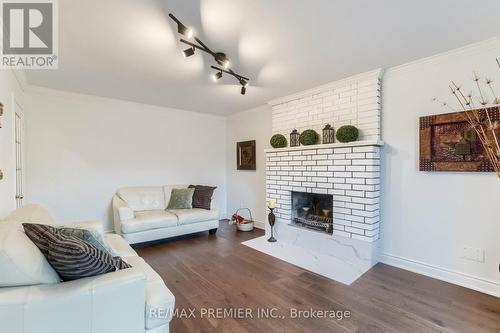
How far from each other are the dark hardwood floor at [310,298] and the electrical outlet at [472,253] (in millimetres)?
308

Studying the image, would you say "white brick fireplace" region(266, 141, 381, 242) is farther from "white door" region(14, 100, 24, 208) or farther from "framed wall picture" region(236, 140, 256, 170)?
"white door" region(14, 100, 24, 208)

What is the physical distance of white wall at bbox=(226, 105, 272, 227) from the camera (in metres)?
4.58

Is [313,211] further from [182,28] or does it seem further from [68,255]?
[68,255]

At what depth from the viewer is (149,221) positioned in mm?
3553

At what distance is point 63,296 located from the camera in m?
1.17

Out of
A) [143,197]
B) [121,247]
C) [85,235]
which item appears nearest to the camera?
[85,235]

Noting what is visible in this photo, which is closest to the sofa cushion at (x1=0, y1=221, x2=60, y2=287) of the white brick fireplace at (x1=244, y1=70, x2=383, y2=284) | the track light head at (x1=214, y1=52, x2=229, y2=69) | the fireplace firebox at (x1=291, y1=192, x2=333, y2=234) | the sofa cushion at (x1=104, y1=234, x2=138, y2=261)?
the sofa cushion at (x1=104, y1=234, x2=138, y2=261)

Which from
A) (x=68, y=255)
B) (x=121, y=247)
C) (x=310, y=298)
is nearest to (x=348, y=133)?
(x=310, y=298)

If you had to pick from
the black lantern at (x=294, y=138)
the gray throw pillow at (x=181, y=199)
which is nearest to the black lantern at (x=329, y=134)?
the black lantern at (x=294, y=138)

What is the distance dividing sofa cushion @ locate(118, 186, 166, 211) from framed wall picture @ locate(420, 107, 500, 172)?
390 centimetres

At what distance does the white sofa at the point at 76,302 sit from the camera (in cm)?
111

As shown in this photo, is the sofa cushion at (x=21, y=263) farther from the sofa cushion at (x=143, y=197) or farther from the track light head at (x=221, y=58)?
the sofa cushion at (x=143, y=197)

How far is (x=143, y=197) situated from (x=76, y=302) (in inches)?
122

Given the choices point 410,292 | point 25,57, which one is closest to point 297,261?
point 410,292
